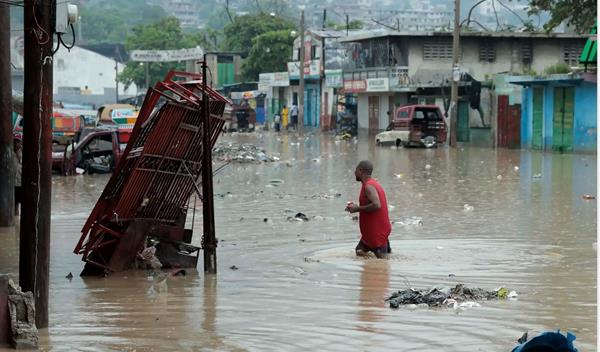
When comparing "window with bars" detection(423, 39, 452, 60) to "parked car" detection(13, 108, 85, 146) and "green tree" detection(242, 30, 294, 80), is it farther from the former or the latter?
"green tree" detection(242, 30, 294, 80)

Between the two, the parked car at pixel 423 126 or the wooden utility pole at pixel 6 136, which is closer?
the wooden utility pole at pixel 6 136

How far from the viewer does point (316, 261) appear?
1275 centimetres

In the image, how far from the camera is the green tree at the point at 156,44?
111938mm

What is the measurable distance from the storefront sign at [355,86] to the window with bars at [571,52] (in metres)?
10.3

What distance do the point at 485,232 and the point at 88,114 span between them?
114 ft

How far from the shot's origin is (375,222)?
12.4m

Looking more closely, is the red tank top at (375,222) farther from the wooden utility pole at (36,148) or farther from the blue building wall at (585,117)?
the blue building wall at (585,117)

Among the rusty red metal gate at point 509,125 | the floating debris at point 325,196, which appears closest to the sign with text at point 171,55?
the rusty red metal gate at point 509,125

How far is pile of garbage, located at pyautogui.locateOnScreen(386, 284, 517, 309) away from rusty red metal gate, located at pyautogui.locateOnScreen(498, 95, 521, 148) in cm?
3358

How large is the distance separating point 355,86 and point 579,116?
24.4m

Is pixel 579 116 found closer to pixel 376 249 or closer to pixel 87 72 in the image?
pixel 376 249

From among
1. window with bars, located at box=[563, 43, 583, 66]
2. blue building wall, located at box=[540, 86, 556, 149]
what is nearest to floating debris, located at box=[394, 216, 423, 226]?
blue building wall, located at box=[540, 86, 556, 149]

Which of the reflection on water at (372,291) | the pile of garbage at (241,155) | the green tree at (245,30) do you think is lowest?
the pile of garbage at (241,155)

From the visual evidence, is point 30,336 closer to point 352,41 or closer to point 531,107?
point 531,107
